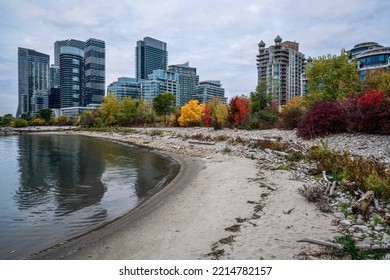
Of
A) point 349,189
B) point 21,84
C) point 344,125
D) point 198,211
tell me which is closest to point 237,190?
point 198,211

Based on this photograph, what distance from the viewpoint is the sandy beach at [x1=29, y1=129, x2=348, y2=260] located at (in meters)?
4.60

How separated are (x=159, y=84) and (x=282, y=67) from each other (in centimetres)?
7292

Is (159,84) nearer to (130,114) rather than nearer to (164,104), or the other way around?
(130,114)

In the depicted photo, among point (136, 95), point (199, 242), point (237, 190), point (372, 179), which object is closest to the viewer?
point (199, 242)

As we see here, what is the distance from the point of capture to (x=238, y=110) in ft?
107

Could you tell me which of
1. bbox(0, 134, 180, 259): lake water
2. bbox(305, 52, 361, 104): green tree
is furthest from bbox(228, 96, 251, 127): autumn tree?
bbox(0, 134, 180, 259): lake water

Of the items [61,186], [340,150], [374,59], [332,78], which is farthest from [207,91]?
[61,186]

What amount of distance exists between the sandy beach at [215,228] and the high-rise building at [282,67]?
9246 centimetres

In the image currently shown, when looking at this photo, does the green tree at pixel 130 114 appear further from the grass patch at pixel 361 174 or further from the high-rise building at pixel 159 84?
the high-rise building at pixel 159 84

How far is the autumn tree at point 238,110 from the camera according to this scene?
32.0 meters

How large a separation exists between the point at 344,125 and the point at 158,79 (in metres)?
142

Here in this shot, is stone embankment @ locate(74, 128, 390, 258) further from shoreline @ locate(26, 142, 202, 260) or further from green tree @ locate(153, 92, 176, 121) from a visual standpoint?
green tree @ locate(153, 92, 176, 121)

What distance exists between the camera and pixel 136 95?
148 meters

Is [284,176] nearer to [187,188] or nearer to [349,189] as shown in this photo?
[349,189]
